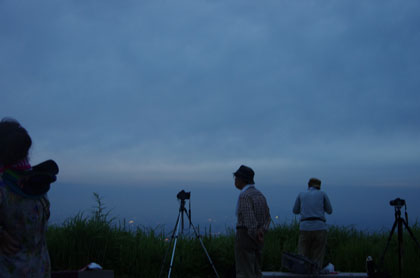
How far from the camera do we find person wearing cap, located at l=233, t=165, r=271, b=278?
564 centimetres

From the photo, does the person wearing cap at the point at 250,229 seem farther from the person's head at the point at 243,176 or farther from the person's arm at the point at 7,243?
the person's arm at the point at 7,243

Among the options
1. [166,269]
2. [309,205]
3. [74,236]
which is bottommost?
[166,269]

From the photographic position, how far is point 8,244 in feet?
7.86

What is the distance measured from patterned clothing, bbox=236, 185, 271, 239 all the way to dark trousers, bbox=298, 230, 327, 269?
187cm

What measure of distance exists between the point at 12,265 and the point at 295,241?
7.83 meters

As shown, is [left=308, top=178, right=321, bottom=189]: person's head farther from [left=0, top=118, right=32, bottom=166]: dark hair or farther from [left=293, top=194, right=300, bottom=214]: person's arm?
[left=0, top=118, right=32, bottom=166]: dark hair

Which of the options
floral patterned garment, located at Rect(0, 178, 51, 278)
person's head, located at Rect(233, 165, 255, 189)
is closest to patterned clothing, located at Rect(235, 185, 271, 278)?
person's head, located at Rect(233, 165, 255, 189)

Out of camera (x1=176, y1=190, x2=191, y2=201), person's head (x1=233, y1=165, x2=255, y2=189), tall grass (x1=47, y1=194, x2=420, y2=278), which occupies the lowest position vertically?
tall grass (x1=47, y1=194, x2=420, y2=278)

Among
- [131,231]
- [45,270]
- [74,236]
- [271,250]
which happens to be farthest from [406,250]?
[45,270]

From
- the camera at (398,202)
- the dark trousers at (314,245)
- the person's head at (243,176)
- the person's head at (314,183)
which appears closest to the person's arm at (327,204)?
the person's head at (314,183)

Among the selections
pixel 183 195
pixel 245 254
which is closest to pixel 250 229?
pixel 245 254

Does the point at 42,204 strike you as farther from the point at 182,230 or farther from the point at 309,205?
the point at 309,205

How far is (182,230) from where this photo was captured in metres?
7.23

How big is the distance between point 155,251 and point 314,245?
117 inches
